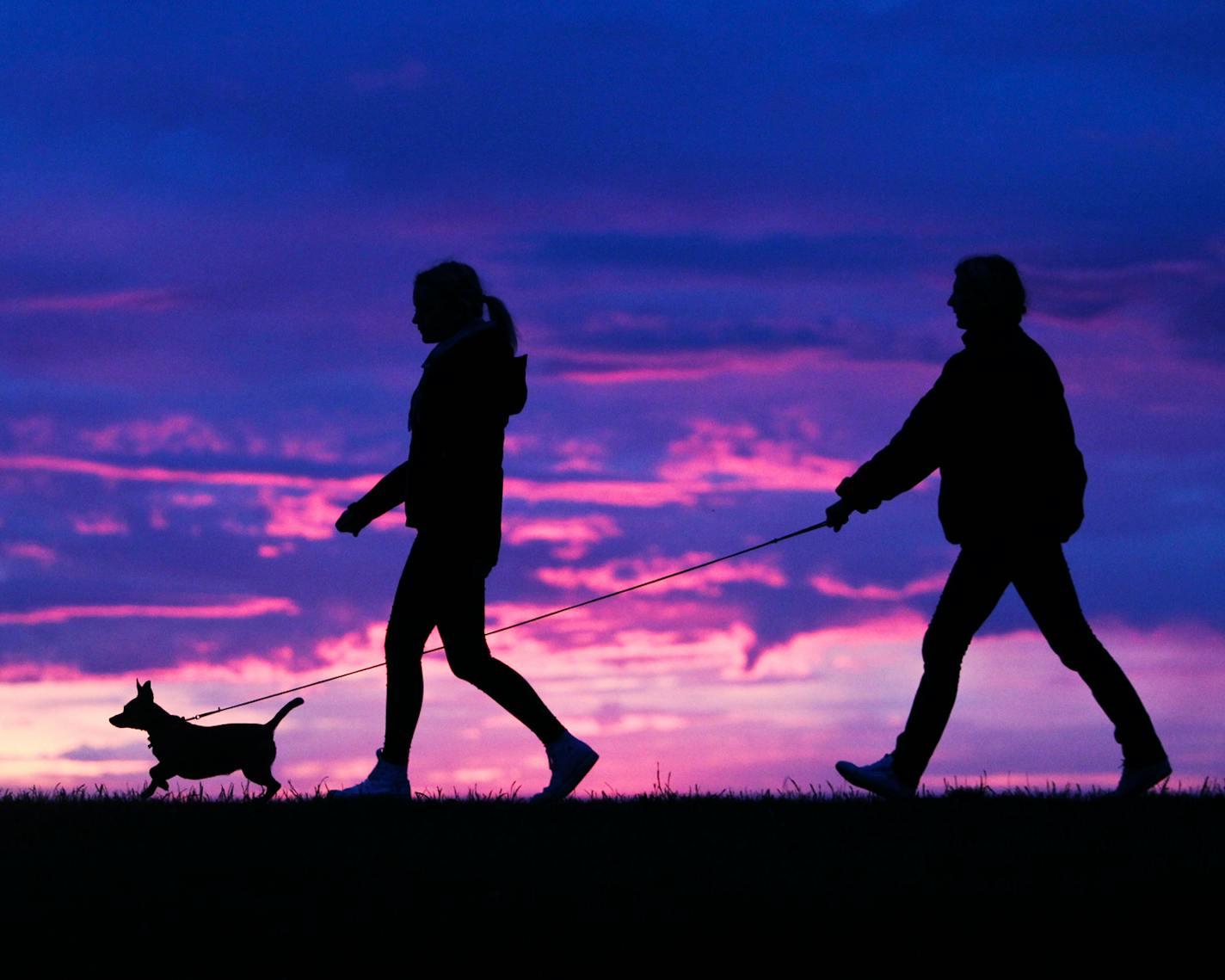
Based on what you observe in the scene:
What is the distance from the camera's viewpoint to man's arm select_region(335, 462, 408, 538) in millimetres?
9734

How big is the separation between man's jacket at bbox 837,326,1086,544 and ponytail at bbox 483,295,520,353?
85.8 inches

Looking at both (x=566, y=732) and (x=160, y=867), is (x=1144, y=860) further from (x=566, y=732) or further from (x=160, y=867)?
(x=160, y=867)

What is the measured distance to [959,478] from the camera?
916 cm

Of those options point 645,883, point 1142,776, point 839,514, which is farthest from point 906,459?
point 645,883

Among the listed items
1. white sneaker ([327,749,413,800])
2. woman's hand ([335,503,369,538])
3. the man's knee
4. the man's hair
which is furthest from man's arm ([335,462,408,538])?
the man's knee

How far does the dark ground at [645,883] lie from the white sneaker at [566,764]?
469 mm

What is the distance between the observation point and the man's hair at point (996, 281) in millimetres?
9195

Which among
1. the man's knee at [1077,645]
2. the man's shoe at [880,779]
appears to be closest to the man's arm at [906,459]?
the man's knee at [1077,645]

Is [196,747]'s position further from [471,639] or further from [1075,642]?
[1075,642]

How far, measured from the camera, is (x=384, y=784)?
941cm

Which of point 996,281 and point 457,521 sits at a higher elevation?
point 996,281

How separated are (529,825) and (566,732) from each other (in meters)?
1.17

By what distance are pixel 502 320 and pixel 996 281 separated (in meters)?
2.62

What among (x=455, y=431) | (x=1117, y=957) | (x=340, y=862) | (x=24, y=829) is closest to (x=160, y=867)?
(x=340, y=862)
